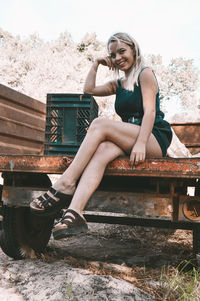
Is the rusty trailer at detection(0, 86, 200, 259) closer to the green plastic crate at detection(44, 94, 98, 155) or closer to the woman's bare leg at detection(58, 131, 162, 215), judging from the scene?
the woman's bare leg at detection(58, 131, 162, 215)

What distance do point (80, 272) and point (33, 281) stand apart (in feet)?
1.05

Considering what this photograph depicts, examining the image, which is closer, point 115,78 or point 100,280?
point 100,280

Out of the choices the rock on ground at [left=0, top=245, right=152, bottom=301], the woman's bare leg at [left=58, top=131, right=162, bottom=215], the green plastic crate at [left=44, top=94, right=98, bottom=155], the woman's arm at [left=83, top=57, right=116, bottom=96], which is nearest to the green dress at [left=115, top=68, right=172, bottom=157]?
the woman's arm at [left=83, top=57, right=116, bottom=96]

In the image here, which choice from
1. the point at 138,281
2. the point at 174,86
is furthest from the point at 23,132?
the point at 174,86

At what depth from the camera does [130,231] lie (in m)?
4.20

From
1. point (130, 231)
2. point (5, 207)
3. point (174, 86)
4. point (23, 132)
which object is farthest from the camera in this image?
point (174, 86)

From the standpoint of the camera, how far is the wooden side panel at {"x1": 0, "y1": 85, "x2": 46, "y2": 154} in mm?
5156

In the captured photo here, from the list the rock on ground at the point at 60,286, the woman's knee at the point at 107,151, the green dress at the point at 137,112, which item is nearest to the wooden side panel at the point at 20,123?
the green dress at the point at 137,112

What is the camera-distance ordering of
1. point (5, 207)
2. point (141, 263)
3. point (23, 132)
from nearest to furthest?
point (5, 207) < point (141, 263) < point (23, 132)

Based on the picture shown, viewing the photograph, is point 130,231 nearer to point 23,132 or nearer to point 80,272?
point 80,272

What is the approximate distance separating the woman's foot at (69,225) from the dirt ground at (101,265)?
0.92 feet

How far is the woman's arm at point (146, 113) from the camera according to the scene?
208 cm

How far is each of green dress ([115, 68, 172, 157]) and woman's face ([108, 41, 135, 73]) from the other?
0.63 feet

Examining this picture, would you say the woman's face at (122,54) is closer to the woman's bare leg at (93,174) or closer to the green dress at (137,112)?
the green dress at (137,112)
